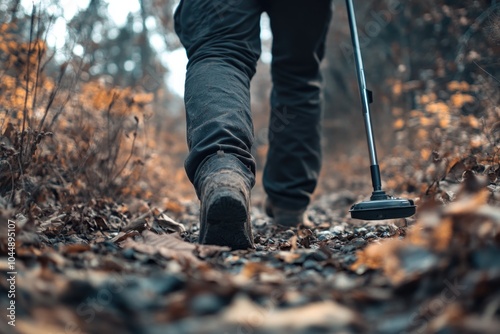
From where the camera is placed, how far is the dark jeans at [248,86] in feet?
5.45

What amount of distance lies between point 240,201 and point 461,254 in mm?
686

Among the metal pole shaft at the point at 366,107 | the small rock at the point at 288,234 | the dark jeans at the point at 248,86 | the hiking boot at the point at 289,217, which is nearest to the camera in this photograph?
the dark jeans at the point at 248,86

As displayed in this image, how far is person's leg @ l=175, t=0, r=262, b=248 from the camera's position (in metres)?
1.47

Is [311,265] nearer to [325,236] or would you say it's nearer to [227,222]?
[227,222]

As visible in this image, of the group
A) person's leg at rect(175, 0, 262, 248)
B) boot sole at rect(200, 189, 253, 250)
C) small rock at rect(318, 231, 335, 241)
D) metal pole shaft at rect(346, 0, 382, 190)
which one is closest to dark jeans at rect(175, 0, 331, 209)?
person's leg at rect(175, 0, 262, 248)

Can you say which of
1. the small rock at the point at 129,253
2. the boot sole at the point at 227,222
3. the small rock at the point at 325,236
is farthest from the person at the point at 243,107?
the small rock at the point at 325,236

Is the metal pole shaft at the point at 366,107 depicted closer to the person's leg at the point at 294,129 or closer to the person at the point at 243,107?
the person at the point at 243,107

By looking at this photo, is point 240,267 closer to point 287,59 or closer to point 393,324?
point 393,324

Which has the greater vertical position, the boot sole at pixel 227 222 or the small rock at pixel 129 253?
the boot sole at pixel 227 222

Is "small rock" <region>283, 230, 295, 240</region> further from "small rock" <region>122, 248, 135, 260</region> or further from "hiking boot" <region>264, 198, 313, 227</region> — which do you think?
"small rock" <region>122, 248, 135, 260</region>

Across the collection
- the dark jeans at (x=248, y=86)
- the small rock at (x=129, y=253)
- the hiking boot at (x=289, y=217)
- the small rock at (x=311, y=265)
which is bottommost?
the small rock at (x=311, y=265)

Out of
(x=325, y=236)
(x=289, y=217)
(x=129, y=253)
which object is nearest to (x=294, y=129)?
(x=289, y=217)

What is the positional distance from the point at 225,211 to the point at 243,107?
46 centimetres

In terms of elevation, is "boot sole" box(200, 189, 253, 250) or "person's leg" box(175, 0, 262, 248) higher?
"person's leg" box(175, 0, 262, 248)
